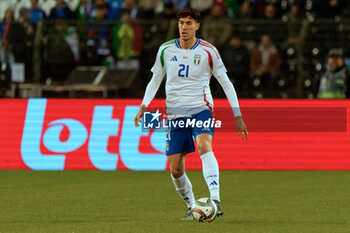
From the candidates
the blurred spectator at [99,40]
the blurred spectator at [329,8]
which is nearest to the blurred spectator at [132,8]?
the blurred spectator at [99,40]

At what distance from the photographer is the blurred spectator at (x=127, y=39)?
59.5 ft

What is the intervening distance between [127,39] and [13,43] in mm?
2625

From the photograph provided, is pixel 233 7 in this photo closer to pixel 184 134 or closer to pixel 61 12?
pixel 61 12

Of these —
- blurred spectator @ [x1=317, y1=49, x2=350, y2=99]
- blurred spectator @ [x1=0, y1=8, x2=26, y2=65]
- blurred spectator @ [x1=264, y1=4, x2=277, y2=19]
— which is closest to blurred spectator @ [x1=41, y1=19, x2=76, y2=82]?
blurred spectator @ [x1=0, y1=8, x2=26, y2=65]

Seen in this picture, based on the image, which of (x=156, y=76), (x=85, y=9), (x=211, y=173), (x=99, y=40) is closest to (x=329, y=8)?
(x=99, y=40)

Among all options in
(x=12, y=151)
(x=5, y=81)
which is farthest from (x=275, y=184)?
(x=5, y=81)

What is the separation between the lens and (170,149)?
8234 mm

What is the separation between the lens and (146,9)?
19000 mm

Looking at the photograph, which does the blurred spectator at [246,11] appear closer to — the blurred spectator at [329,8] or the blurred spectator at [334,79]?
the blurred spectator at [329,8]

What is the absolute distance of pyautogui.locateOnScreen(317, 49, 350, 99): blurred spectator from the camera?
15500 mm

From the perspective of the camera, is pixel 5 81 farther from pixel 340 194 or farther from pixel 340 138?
pixel 340 194

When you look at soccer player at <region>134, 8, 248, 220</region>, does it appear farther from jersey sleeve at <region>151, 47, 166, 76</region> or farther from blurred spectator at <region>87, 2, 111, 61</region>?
blurred spectator at <region>87, 2, 111, 61</region>

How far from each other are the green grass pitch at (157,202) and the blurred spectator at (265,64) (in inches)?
136

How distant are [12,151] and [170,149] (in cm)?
725
